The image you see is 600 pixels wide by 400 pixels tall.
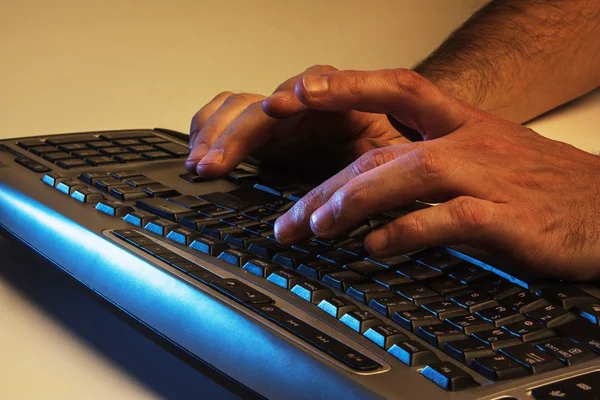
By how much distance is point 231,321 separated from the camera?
424 mm

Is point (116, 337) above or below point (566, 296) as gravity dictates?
below

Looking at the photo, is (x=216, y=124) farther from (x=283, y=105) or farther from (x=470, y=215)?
(x=470, y=215)

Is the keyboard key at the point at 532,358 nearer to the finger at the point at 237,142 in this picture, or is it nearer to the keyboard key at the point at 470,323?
the keyboard key at the point at 470,323

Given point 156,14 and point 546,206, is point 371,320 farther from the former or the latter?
point 156,14

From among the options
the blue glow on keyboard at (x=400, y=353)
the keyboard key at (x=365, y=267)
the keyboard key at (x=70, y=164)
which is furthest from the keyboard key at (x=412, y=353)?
the keyboard key at (x=70, y=164)

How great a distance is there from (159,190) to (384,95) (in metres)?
0.20

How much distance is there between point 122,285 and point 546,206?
30 cm

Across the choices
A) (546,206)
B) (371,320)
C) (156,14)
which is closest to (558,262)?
(546,206)

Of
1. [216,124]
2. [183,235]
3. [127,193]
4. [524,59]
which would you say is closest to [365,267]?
[183,235]

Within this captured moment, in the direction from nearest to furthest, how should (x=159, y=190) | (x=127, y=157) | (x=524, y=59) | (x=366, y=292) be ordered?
1. (x=366, y=292)
2. (x=159, y=190)
3. (x=127, y=157)
4. (x=524, y=59)

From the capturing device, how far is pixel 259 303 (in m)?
0.43

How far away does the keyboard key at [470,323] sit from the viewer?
40cm

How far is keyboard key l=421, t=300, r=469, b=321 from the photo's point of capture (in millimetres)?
420

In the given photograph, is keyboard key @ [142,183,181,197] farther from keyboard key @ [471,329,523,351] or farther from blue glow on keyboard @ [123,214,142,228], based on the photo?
keyboard key @ [471,329,523,351]
